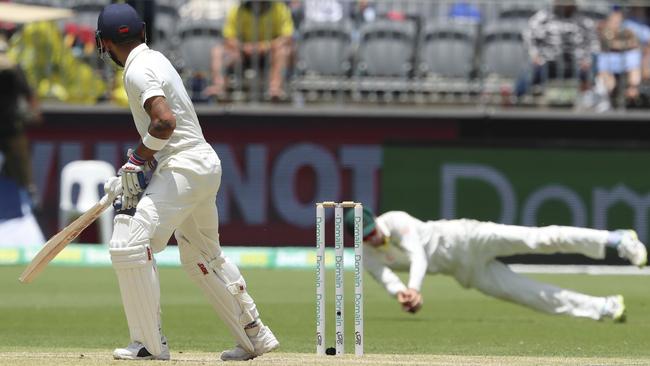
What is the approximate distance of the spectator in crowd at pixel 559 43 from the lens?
15469 millimetres

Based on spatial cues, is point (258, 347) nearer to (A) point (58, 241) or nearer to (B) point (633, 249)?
(A) point (58, 241)

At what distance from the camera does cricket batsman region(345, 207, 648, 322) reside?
32.4ft

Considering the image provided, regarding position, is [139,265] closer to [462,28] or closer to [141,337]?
[141,337]

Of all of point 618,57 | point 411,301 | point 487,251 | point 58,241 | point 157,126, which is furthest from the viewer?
point 618,57

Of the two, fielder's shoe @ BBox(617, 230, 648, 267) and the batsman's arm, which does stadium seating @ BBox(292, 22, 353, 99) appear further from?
the batsman's arm

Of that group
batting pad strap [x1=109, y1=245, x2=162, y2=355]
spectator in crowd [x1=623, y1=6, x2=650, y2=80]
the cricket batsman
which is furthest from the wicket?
spectator in crowd [x1=623, y1=6, x2=650, y2=80]

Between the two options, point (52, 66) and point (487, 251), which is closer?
point (487, 251)

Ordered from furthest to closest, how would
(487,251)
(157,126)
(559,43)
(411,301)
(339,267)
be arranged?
(559,43) → (487,251) → (411,301) → (339,267) → (157,126)

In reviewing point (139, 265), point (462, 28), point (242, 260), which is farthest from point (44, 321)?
point (462, 28)

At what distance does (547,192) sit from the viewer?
1511 cm

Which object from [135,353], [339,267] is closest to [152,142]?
[135,353]

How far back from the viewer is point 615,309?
9875mm

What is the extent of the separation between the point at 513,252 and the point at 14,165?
675cm

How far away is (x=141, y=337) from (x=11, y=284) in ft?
20.3
